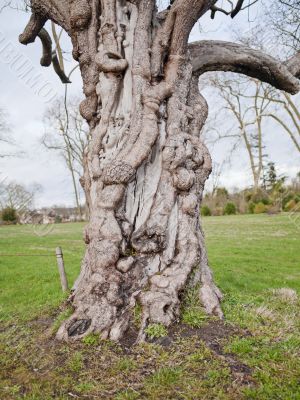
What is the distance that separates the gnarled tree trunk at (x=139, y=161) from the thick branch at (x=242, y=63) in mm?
31

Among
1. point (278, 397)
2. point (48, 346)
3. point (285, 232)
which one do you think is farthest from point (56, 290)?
point (285, 232)

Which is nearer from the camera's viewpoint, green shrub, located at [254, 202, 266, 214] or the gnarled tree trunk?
the gnarled tree trunk

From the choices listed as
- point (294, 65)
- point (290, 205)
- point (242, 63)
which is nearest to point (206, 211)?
point (290, 205)

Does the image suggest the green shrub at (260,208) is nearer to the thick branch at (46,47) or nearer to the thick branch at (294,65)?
the thick branch at (294,65)

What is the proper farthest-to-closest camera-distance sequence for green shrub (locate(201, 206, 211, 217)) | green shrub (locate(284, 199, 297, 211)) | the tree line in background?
1. green shrub (locate(201, 206, 211, 217))
2. the tree line in background
3. green shrub (locate(284, 199, 297, 211))

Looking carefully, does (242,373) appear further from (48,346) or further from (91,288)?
(48,346)

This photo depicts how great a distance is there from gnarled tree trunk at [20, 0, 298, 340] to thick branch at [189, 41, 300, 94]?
1.2 inches

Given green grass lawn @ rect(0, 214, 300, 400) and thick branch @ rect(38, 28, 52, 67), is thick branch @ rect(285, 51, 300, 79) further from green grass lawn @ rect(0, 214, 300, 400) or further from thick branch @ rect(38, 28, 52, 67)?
thick branch @ rect(38, 28, 52, 67)

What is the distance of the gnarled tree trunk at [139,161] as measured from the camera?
11.4 ft

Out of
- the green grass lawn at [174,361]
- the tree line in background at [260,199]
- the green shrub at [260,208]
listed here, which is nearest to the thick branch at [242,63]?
the green grass lawn at [174,361]

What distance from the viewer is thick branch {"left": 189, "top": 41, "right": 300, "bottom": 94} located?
16.4ft

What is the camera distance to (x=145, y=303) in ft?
11.2

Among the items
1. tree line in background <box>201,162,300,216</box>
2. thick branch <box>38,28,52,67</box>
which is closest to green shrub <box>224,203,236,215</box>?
tree line in background <box>201,162,300,216</box>

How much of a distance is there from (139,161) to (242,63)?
277 centimetres
